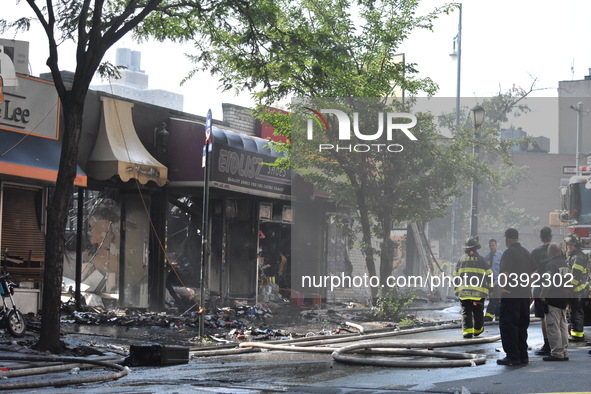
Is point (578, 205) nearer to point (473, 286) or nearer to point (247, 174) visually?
point (473, 286)

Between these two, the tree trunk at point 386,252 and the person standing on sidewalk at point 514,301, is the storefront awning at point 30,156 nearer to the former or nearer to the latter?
the tree trunk at point 386,252

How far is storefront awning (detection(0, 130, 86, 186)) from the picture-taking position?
16.1 metres

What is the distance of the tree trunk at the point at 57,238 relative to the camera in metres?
12.5

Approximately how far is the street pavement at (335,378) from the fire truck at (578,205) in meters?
6.65

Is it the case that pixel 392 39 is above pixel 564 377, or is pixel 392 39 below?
above

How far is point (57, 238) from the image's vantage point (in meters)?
12.7

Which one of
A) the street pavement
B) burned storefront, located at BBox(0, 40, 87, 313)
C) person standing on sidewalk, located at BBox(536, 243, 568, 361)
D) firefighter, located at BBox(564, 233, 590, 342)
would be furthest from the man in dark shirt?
burned storefront, located at BBox(0, 40, 87, 313)

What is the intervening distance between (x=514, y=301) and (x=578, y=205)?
28.5 ft

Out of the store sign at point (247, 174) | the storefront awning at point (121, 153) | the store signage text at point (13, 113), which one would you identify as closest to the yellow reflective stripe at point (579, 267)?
the storefront awning at point (121, 153)

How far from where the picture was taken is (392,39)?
21.2 meters

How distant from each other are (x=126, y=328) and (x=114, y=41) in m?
6.18

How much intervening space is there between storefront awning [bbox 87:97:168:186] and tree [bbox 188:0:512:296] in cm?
294

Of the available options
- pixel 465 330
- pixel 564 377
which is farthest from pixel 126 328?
pixel 564 377

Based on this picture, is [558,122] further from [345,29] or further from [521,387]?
[521,387]
